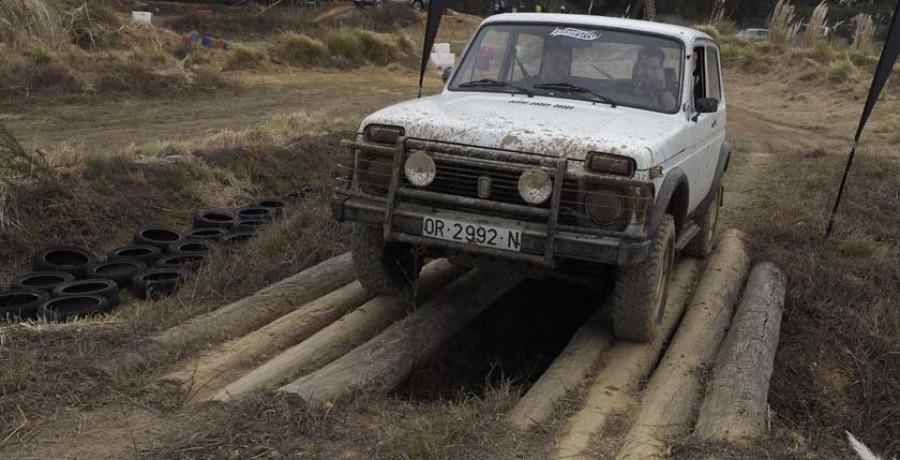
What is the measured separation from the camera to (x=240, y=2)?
1492 inches

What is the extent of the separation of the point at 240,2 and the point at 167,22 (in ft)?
29.0

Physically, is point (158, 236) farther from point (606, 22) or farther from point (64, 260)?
point (606, 22)

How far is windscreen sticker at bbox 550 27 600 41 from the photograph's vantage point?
614 centimetres

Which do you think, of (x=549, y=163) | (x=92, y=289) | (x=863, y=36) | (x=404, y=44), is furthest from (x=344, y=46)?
(x=549, y=163)

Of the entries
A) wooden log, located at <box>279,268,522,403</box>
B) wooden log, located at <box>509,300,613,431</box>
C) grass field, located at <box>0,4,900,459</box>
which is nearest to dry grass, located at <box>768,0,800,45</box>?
grass field, located at <box>0,4,900,459</box>

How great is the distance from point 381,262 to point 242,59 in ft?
53.0

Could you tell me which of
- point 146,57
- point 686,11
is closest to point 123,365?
point 146,57

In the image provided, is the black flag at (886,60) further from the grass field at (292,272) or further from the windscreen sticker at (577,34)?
the windscreen sticker at (577,34)

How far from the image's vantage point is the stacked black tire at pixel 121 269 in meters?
5.97

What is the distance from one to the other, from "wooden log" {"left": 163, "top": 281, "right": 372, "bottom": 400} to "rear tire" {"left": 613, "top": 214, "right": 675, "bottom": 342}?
1.87 m

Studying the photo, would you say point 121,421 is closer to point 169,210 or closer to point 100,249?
point 100,249

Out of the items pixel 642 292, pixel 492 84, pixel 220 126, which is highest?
pixel 492 84

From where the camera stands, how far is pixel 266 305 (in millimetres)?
5719

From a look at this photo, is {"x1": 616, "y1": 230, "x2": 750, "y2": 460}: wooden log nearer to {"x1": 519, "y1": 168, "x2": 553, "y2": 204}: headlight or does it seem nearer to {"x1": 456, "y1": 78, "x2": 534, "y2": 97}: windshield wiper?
{"x1": 519, "y1": 168, "x2": 553, "y2": 204}: headlight
